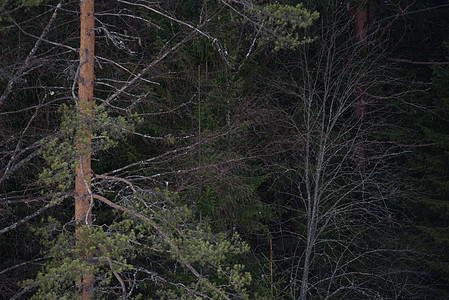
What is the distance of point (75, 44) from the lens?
9.09m

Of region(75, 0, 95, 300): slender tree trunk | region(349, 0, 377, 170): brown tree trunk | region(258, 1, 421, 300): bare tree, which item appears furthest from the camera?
region(349, 0, 377, 170): brown tree trunk

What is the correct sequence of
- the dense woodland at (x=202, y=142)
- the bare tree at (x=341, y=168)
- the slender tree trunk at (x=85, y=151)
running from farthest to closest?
the bare tree at (x=341, y=168)
the dense woodland at (x=202, y=142)
the slender tree trunk at (x=85, y=151)

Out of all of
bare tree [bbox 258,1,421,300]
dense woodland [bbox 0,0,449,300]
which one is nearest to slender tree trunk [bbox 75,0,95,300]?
dense woodland [bbox 0,0,449,300]

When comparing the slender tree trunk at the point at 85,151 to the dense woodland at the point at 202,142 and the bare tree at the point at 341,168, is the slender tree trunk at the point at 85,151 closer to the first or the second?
the dense woodland at the point at 202,142

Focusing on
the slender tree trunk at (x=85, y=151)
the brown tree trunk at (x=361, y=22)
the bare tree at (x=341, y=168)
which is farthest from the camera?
the brown tree trunk at (x=361, y=22)

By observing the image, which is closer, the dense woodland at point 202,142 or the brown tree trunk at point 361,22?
the dense woodland at point 202,142

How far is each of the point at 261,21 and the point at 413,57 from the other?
347 inches

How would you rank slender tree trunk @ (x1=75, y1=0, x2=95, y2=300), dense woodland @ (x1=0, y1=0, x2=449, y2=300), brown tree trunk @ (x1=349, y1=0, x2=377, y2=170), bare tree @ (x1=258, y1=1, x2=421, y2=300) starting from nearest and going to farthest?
1. slender tree trunk @ (x1=75, y1=0, x2=95, y2=300)
2. dense woodland @ (x1=0, y1=0, x2=449, y2=300)
3. bare tree @ (x1=258, y1=1, x2=421, y2=300)
4. brown tree trunk @ (x1=349, y1=0, x2=377, y2=170)

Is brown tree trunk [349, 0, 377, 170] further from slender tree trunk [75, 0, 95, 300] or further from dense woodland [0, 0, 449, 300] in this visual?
slender tree trunk [75, 0, 95, 300]

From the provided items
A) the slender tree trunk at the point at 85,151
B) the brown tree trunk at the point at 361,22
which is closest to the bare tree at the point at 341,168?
the brown tree trunk at the point at 361,22

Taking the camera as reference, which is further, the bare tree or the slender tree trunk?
the bare tree

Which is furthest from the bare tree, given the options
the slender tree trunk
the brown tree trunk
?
the slender tree trunk

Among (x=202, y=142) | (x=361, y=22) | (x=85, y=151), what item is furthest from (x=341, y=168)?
(x=85, y=151)

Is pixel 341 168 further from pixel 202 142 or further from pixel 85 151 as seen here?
pixel 85 151
